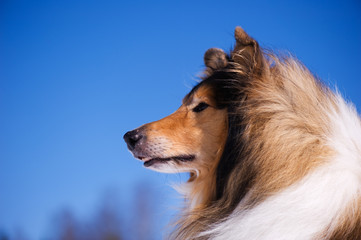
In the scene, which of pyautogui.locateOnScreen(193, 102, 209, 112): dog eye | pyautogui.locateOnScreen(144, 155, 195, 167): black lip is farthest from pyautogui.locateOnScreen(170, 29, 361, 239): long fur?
pyautogui.locateOnScreen(144, 155, 195, 167): black lip

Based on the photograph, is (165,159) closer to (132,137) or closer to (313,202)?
(132,137)

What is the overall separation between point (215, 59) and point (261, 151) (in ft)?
3.86

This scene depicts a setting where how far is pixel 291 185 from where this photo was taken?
7.78 feet

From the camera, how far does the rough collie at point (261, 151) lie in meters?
2.29

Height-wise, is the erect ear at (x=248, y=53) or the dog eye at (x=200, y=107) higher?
the erect ear at (x=248, y=53)

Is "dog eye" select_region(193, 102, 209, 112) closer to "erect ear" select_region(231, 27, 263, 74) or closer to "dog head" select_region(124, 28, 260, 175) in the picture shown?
"dog head" select_region(124, 28, 260, 175)

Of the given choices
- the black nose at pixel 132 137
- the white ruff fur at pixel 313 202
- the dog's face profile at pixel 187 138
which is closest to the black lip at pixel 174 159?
the dog's face profile at pixel 187 138

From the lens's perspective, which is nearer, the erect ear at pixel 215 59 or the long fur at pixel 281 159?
the long fur at pixel 281 159

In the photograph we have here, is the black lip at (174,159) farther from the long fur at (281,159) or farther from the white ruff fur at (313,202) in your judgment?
the white ruff fur at (313,202)

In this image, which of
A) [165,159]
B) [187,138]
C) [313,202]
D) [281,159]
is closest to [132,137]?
[165,159]

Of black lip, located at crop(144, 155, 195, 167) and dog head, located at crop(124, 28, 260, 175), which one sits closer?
dog head, located at crop(124, 28, 260, 175)

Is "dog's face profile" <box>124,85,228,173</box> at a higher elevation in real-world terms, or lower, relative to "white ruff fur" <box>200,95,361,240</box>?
higher

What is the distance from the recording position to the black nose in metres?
2.98

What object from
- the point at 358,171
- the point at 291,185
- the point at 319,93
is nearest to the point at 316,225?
the point at 291,185
